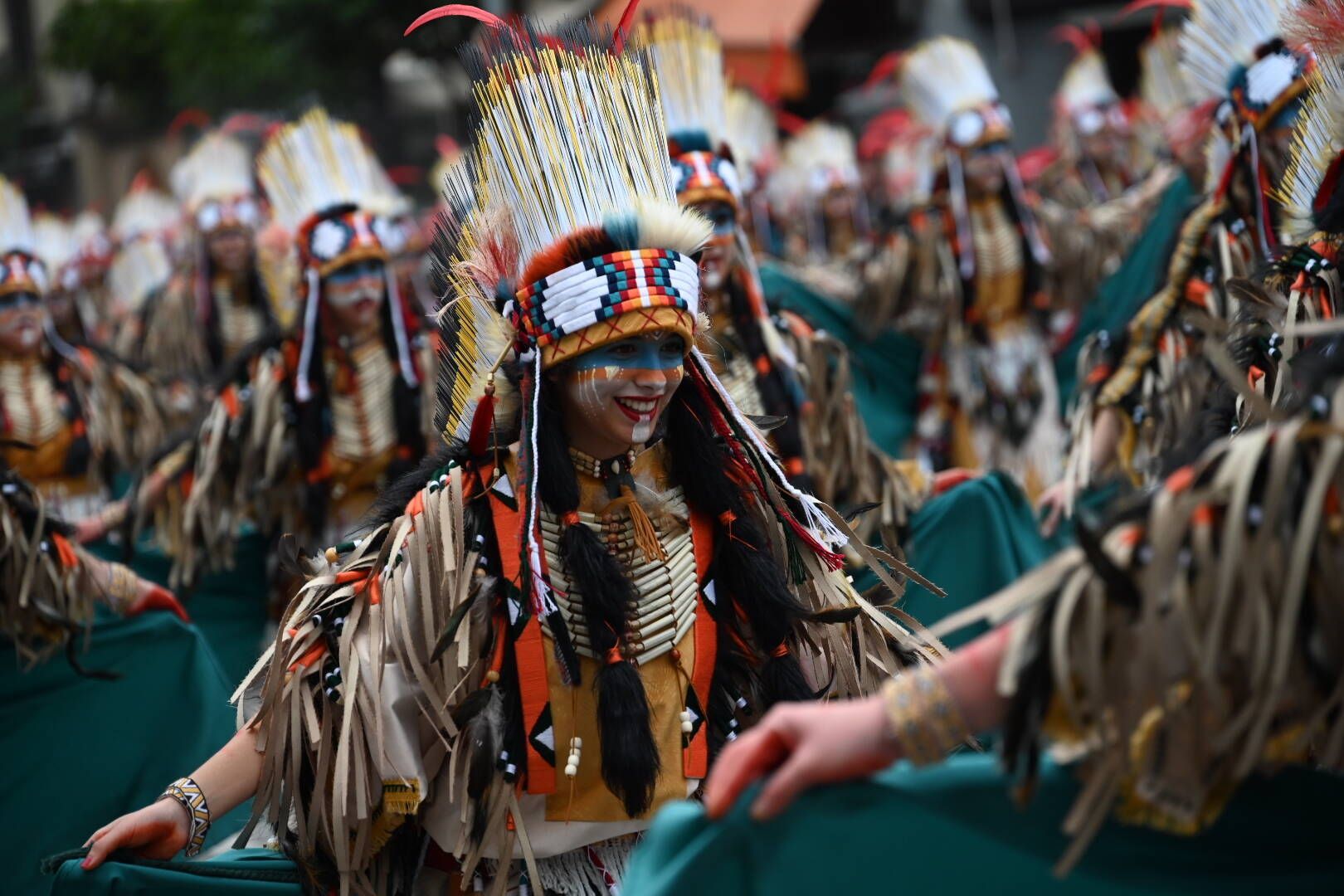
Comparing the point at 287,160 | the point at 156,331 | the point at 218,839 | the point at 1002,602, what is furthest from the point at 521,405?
the point at 156,331

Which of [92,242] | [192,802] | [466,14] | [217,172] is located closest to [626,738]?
[192,802]

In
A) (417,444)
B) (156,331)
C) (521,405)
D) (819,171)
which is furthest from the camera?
(819,171)

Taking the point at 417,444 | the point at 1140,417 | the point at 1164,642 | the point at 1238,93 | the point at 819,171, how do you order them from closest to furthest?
the point at 1164,642
the point at 1238,93
the point at 1140,417
the point at 417,444
the point at 819,171

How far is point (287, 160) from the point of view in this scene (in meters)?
5.99

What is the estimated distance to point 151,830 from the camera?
2.66 metres

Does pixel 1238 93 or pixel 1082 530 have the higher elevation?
pixel 1238 93

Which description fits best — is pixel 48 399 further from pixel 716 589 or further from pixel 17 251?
pixel 716 589

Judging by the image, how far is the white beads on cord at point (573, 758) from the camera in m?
2.67

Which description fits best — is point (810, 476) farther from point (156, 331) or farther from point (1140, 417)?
point (156, 331)

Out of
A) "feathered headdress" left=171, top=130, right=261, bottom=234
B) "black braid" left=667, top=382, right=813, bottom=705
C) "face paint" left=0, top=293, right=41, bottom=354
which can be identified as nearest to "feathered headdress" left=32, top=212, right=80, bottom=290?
"feathered headdress" left=171, top=130, right=261, bottom=234

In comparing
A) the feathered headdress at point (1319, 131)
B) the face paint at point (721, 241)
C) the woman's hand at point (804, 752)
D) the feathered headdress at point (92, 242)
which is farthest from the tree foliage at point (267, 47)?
the woman's hand at point (804, 752)

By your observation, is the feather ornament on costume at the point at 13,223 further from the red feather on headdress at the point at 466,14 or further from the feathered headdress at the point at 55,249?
the red feather on headdress at the point at 466,14

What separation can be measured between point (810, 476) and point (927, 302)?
3.83 metres

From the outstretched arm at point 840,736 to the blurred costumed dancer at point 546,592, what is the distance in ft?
2.63
